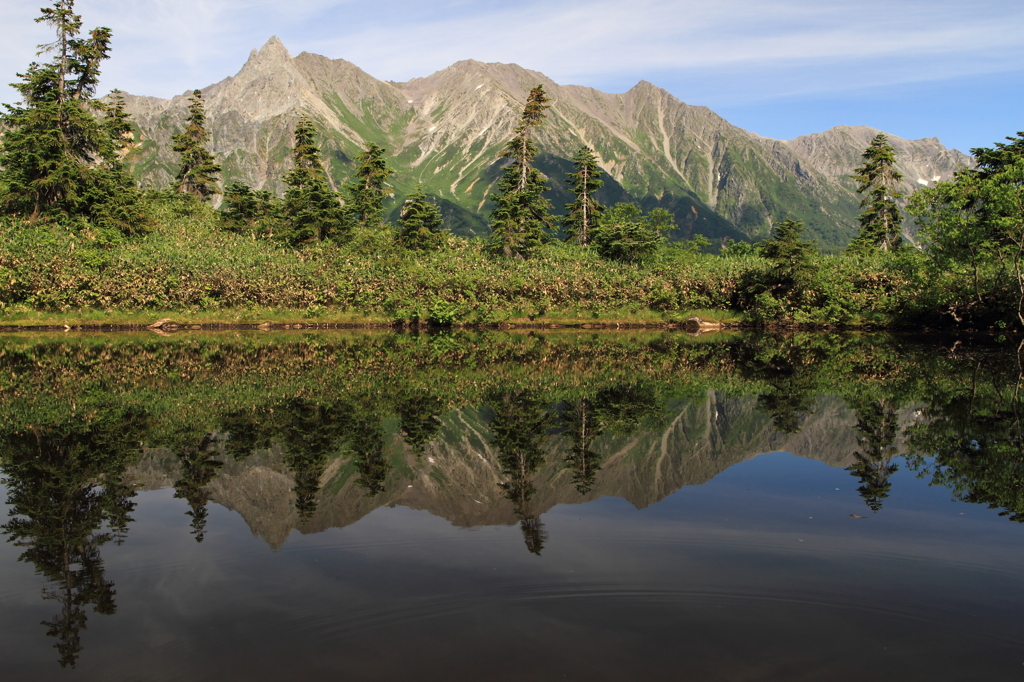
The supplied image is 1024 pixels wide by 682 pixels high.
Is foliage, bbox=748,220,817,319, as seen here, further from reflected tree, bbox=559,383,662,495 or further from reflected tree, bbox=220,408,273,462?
reflected tree, bbox=220,408,273,462

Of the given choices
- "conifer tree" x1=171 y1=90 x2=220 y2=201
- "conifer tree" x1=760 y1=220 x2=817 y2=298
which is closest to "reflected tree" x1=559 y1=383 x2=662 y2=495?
"conifer tree" x1=760 y1=220 x2=817 y2=298

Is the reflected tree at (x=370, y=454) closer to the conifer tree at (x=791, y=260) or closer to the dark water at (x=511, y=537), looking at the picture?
the dark water at (x=511, y=537)

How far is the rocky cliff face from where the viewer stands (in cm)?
991

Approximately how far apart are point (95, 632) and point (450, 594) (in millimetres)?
3356

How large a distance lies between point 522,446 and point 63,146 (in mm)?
60397

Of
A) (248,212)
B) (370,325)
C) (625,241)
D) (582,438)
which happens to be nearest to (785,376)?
(582,438)

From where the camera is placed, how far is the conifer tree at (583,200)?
6644 centimetres

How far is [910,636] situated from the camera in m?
6.20

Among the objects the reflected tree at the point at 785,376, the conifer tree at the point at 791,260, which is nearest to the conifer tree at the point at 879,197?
the conifer tree at the point at 791,260

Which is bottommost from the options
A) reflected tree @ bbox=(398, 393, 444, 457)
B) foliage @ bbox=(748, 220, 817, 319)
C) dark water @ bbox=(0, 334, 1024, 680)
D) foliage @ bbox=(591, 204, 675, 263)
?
dark water @ bbox=(0, 334, 1024, 680)

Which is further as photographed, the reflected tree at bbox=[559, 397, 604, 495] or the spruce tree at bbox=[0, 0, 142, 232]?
the spruce tree at bbox=[0, 0, 142, 232]

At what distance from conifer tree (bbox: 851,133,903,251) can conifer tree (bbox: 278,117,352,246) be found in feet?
163

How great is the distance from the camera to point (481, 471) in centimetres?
1188

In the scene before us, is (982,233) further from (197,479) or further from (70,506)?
(70,506)
